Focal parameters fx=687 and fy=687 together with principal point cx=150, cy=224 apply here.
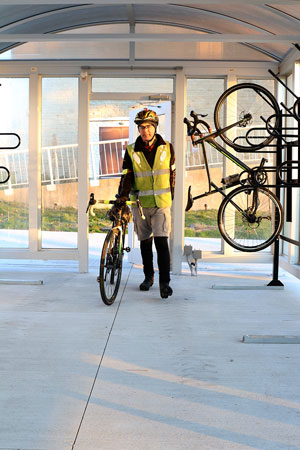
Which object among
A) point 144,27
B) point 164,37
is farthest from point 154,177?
point 144,27

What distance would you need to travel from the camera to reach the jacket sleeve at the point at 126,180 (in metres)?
6.66

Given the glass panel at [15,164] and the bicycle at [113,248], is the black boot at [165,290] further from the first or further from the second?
the glass panel at [15,164]

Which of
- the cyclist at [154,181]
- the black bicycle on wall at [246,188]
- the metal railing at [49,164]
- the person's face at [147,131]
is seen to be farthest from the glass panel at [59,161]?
the person's face at [147,131]

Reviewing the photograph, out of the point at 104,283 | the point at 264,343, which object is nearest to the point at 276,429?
the point at 264,343

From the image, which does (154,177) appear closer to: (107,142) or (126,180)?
(126,180)

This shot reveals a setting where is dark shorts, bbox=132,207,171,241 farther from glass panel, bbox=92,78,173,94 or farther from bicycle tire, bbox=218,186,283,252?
glass panel, bbox=92,78,173,94

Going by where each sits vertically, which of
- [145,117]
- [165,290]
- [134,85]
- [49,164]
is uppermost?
[134,85]

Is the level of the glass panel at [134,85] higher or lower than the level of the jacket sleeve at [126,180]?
higher

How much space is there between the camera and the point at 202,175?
9141mm

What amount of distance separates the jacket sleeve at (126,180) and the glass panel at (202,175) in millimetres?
2266

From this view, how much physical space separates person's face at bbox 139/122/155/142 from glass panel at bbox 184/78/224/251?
233cm

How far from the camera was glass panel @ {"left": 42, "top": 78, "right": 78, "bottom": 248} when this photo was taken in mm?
8906

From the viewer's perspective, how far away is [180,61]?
8.60 m

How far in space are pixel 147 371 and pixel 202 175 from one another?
5.28m
